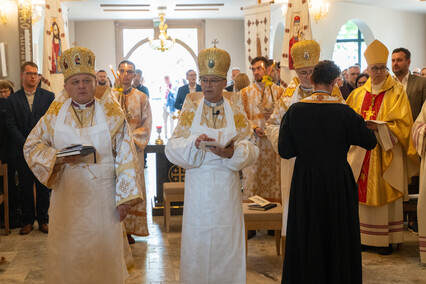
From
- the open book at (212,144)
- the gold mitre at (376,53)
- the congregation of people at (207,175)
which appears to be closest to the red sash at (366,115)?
the gold mitre at (376,53)

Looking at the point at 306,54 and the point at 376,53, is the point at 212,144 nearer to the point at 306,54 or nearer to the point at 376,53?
the point at 306,54

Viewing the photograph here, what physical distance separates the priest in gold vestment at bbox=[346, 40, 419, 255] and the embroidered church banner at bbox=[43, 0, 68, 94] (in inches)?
188

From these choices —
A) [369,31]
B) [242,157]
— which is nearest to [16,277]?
[242,157]

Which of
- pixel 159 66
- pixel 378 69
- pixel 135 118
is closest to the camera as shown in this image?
pixel 378 69

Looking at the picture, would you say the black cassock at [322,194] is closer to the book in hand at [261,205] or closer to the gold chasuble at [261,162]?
the book in hand at [261,205]

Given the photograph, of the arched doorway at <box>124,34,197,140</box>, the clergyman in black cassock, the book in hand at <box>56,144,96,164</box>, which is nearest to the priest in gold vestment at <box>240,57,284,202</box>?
the clergyman in black cassock

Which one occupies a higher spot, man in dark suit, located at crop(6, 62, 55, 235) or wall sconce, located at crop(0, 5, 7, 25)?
wall sconce, located at crop(0, 5, 7, 25)

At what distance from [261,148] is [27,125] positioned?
2.98 metres

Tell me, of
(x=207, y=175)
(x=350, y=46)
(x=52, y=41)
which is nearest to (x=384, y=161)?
(x=207, y=175)

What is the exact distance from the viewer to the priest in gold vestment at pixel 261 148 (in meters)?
6.29

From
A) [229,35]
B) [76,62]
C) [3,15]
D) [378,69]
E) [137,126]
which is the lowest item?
[137,126]

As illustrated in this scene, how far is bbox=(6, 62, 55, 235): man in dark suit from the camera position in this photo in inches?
269

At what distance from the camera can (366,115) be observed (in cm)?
579

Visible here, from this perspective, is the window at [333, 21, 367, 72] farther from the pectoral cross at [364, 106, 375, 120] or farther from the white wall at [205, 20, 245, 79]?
the pectoral cross at [364, 106, 375, 120]
